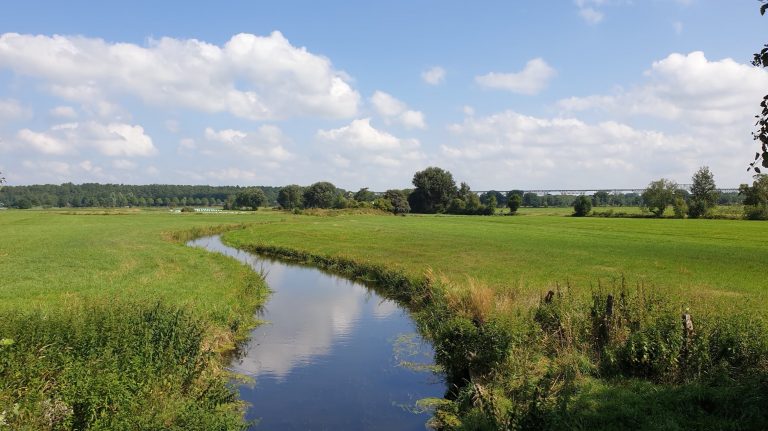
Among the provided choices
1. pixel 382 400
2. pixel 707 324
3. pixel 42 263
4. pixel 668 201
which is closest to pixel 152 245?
pixel 42 263

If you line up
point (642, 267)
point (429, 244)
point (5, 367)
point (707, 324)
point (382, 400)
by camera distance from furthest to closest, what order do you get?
point (429, 244)
point (642, 267)
point (382, 400)
point (707, 324)
point (5, 367)

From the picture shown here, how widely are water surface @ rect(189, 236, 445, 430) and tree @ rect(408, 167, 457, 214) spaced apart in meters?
136

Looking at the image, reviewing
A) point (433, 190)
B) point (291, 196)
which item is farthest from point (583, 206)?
point (291, 196)

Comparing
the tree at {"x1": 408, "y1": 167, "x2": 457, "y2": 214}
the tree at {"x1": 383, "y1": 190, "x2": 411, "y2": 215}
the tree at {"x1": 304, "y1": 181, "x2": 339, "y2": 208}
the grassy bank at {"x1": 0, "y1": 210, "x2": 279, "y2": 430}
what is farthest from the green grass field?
the tree at {"x1": 304, "y1": 181, "x2": 339, "y2": 208}

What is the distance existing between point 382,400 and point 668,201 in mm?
137249

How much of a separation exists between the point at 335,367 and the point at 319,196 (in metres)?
166

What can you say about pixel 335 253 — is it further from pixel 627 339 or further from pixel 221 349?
pixel 627 339

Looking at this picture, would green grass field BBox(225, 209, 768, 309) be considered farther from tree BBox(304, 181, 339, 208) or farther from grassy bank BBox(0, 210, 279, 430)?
tree BBox(304, 181, 339, 208)

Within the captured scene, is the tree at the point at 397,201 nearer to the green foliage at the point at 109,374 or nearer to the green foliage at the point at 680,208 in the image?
the green foliage at the point at 680,208

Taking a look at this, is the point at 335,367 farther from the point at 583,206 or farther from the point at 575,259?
the point at 583,206

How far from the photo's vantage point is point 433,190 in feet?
538

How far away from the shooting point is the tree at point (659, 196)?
4764 inches

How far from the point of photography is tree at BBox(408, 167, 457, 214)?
16288cm

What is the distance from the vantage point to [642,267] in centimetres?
3350
